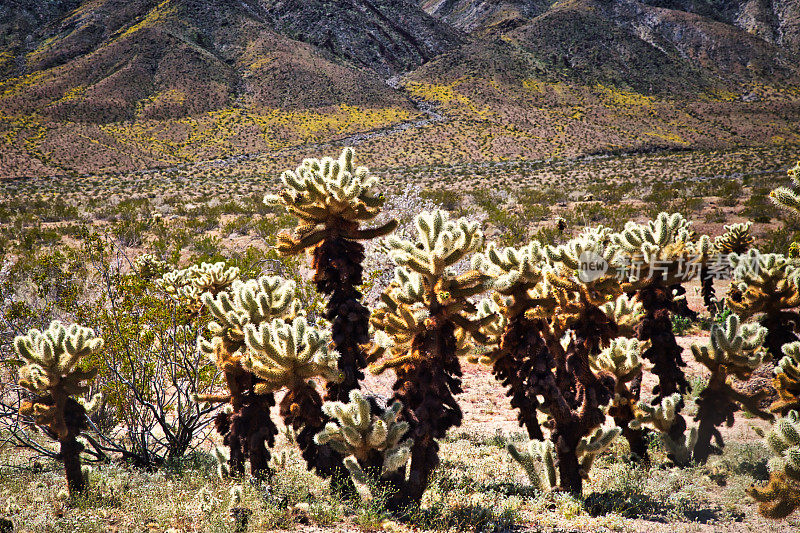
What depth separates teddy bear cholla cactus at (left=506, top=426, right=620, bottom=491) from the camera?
4703 millimetres

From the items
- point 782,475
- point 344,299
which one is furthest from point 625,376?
point 344,299

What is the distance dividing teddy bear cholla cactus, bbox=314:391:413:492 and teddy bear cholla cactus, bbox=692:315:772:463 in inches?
132

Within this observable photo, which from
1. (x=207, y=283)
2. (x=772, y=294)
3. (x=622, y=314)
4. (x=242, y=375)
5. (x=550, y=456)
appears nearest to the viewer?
(x=242, y=375)

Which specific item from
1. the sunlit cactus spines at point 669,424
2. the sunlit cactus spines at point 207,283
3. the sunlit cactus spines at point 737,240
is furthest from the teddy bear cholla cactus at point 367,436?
the sunlit cactus spines at point 737,240

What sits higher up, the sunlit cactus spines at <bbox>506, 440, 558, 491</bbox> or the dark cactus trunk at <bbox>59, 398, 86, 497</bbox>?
the dark cactus trunk at <bbox>59, 398, 86, 497</bbox>

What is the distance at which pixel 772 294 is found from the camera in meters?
5.82

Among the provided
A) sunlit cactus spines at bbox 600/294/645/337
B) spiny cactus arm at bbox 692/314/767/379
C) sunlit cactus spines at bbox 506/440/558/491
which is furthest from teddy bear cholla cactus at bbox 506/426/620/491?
spiny cactus arm at bbox 692/314/767/379

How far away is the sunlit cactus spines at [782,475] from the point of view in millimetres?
3445

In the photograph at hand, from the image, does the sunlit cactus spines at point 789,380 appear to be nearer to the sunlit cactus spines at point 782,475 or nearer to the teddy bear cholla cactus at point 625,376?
the teddy bear cholla cactus at point 625,376

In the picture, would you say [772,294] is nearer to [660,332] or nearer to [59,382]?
[660,332]

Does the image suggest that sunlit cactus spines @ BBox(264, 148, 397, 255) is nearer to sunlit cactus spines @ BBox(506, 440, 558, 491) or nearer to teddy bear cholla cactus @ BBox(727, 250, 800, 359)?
sunlit cactus spines @ BBox(506, 440, 558, 491)

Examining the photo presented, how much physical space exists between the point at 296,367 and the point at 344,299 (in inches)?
28.9

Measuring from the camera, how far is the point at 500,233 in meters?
18.2

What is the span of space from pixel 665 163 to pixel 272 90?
48.8 meters
